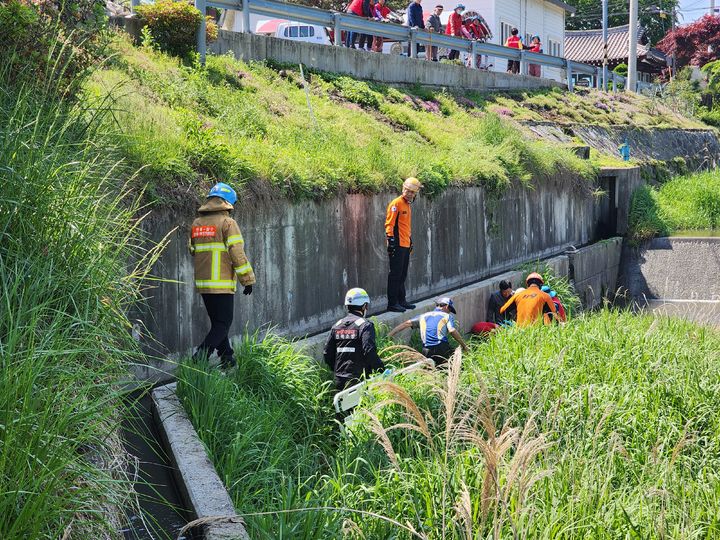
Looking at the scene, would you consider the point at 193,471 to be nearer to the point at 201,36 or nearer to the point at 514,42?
the point at 201,36

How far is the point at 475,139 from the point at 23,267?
46.7ft

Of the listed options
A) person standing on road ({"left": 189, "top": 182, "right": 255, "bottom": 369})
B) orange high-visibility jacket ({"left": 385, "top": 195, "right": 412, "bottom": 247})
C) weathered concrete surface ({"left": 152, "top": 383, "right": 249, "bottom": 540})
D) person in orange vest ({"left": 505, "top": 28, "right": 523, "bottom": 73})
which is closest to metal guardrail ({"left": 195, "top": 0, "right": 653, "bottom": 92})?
person in orange vest ({"left": 505, "top": 28, "right": 523, "bottom": 73})

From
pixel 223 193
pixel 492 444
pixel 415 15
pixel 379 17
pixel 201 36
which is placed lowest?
pixel 492 444

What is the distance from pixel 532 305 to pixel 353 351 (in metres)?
4.12

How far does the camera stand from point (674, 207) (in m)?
24.1

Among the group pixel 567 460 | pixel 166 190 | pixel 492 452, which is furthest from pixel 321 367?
pixel 492 452

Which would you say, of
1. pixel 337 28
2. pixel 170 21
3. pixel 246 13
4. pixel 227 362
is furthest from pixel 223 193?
pixel 337 28

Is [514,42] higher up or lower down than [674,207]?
higher up

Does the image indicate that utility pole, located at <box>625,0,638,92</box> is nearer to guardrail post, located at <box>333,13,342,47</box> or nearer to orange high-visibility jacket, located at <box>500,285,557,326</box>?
guardrail post, located at <box>333,13,342,47</box>

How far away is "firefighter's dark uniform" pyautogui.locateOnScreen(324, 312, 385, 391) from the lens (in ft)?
29.3

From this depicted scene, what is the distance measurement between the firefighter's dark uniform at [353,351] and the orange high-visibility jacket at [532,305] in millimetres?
3726

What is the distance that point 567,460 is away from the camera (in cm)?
669

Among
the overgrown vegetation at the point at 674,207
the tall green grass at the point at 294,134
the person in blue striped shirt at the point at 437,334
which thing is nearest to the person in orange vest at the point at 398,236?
the tall green grass at the point at 294,134

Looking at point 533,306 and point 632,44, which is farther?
point 632,44
